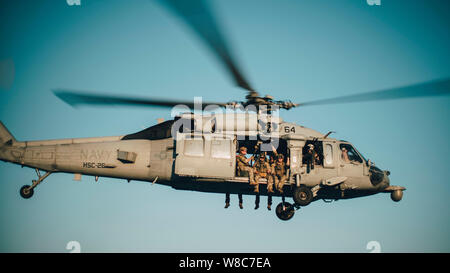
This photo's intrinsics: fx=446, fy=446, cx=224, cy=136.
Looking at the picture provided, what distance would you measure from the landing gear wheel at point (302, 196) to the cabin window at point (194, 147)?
3512mm

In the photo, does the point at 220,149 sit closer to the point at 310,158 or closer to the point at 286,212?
the point at 310,158

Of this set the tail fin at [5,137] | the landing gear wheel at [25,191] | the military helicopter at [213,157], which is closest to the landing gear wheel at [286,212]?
the military helicopter at [213,157]

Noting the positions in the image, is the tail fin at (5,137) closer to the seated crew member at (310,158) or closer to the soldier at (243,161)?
the soldier at (243,161)

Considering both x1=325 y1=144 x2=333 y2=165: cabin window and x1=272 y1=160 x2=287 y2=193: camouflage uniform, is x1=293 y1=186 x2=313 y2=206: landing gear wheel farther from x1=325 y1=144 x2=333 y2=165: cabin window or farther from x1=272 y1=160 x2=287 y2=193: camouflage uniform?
x1=325 y1=144 x2=333 y2=165: cabin window

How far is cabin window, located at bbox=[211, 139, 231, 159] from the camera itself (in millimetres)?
14734

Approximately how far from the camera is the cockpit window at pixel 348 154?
623 inches

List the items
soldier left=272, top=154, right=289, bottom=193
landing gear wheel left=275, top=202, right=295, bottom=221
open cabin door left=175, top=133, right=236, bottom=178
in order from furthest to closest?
1. landing gear wheel left=275, top=202, right=295, bottom=221
2. soldier left=272, top=154, right=289, bottom=193
3. open cabin door left=175, top=133, right=236, bottom=178

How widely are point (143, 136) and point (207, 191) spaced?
2961 mm

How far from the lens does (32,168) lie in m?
15.6

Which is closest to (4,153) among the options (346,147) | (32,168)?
(32,168)

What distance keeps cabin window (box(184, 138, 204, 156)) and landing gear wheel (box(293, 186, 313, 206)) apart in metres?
3.51

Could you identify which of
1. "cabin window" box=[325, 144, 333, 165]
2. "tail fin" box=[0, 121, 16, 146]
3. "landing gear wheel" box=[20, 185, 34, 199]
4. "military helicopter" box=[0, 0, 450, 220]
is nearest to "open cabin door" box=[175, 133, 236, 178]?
"military helicopter" box=[0, 0, 450, 220]

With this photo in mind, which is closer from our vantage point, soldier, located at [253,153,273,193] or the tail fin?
soldier, located at [253,153,273,193]

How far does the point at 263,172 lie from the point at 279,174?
616mm
